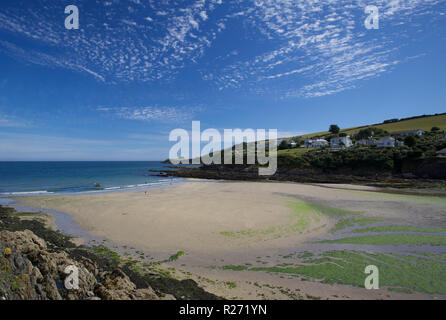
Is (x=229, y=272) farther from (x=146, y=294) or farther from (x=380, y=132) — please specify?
(x=380, y=132)

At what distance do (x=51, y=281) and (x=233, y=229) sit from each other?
841 centimetres

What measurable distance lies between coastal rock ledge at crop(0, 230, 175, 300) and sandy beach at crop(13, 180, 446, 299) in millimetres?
2013

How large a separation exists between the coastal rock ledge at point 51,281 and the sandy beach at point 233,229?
201 centimetres

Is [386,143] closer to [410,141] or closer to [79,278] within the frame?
[410,141]

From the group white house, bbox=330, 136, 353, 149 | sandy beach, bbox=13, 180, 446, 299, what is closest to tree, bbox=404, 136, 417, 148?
white house, bbox=330, 136, 353, 149

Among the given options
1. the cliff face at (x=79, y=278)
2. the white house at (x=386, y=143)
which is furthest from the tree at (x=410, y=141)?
the cliff face at (x=79, y=278)

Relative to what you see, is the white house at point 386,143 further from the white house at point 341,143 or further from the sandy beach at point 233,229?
the sandy beach at point 233,229

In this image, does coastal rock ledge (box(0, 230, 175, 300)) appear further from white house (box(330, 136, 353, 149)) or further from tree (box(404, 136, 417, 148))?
white house (box(330, 136, 353, 149))

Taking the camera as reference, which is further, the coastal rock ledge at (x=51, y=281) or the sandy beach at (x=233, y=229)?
the sandy beach at (x=233, y=229)

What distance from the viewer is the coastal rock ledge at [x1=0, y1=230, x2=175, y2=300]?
474 cm

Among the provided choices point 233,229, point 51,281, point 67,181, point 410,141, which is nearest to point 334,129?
point 410,141

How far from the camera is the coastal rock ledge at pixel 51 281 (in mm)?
4738

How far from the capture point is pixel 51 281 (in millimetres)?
5449
